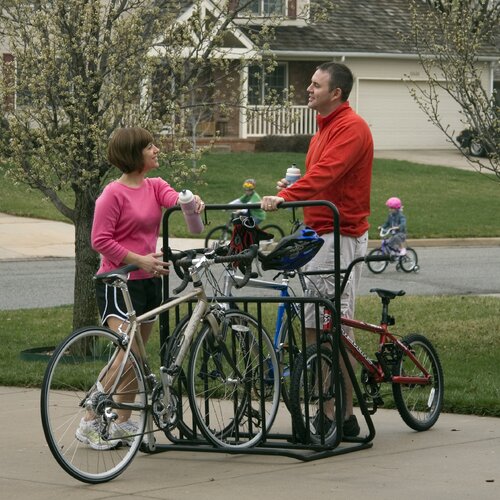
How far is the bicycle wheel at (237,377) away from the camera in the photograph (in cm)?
714

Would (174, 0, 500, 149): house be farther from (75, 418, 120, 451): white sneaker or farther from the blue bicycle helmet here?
(75, 418, 120, 451): white sneaker

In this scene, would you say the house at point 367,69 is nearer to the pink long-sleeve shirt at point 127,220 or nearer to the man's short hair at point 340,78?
the man's short hair at point 340,78

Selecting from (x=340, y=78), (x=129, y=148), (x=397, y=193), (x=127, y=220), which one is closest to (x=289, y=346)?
(x=127, y=220)

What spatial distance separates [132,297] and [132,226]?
1.34 ft

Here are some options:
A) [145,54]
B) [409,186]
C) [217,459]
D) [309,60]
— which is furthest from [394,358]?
[309,60]

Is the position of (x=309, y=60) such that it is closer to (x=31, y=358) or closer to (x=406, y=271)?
(x=406, y=271)

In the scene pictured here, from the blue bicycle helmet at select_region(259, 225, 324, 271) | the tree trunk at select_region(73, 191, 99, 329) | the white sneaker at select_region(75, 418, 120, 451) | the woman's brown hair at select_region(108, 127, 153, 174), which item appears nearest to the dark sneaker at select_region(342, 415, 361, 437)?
the blue bicycle helmet at select_region(259, 225, 324, 271)

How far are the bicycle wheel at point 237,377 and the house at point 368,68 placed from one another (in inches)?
1386

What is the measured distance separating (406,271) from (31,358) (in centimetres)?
1030

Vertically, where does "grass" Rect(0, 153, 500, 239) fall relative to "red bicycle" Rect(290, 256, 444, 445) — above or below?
below

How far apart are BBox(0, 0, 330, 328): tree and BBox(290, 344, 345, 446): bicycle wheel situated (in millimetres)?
3474

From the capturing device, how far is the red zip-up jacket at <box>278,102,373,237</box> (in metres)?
7.36

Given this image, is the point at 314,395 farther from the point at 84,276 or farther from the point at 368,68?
the point at 368,68

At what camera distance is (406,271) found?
2003cm
